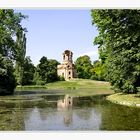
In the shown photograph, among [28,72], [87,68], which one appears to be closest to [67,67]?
[87,68]

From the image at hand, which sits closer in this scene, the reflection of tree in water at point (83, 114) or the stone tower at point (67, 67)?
the reflection of tree in water at point (83, 114)

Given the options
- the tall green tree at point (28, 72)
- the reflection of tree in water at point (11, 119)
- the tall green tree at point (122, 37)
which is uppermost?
the tall green tree at point (122, 37)

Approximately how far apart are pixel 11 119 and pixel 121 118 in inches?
107

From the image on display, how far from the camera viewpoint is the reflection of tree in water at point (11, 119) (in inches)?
381

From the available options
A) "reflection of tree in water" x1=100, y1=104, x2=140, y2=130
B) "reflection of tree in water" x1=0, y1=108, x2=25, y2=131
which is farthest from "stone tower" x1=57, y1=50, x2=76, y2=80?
"reflection of tree in water" x1=0, y1=108, x2=25, y2=131

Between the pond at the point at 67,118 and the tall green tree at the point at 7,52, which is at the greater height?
the tall green tree at the point at 7,52

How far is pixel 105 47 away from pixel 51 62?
3438 mm

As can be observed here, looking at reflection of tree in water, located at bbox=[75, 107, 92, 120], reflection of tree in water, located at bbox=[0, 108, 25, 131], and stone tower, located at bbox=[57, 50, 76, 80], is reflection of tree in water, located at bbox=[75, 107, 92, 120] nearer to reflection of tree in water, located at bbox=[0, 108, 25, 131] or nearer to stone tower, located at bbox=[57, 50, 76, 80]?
stone tower, located at bbox=[57, 50, 76, 80]

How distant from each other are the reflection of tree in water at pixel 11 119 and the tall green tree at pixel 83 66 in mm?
2237

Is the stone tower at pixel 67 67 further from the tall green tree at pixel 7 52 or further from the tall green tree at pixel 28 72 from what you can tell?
the tall green tree at pixel 7 52

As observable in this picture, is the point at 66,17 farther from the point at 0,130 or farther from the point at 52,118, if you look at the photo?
the point at 0,130

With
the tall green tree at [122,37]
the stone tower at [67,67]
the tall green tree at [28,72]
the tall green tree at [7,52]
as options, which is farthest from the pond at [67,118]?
the tall green tree at [7,52]

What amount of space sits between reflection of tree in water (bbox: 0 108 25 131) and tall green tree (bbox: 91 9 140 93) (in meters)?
3.03
